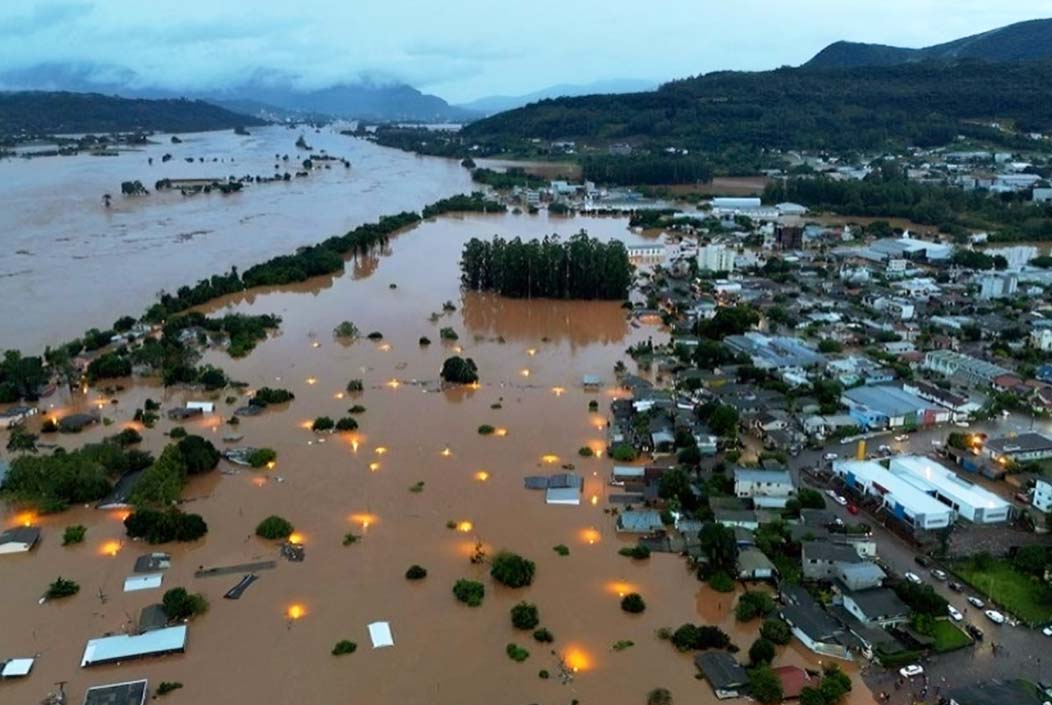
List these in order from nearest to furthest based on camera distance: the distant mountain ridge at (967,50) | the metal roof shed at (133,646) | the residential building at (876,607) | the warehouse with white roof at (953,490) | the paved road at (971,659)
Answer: the paved road at (971,659), the metal roof shed at (133,646), the residential building at (876,607), the warehouse with white roof at (953,490), the distant mountain ridge at (967,50)

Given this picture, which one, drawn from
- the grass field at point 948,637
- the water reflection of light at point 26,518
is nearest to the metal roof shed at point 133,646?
Result: the water reflection of light at point 26,518

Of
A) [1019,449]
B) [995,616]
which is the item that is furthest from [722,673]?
[1019,449]

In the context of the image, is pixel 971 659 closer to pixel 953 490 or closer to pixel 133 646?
pixel 953 490

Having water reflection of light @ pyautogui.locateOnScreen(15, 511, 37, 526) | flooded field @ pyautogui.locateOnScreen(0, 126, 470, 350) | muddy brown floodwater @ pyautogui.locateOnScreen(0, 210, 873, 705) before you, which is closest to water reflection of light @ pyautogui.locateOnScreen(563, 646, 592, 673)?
muddy brown floodwater @ pyautogui.locateOnScreen(0, 210, 873, 705)

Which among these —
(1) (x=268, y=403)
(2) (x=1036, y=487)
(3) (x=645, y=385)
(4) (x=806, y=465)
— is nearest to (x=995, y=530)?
(2) (x=1036, y=487)

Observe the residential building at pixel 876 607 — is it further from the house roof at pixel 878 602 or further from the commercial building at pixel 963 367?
the commercial building at pixel 963 367

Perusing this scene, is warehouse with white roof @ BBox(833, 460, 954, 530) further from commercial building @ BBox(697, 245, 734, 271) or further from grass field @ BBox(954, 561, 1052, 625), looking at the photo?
commercial building @ BBox(697, 245, 734, 271)
